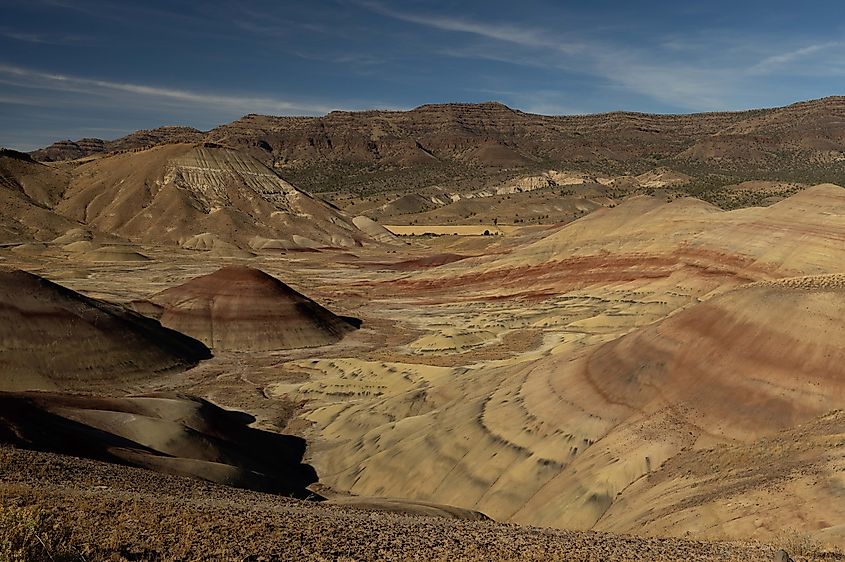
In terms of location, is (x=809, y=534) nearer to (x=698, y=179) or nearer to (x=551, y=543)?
(x=551, y=543)

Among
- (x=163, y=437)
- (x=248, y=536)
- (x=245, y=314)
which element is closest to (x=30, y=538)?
(x=248, y=536)

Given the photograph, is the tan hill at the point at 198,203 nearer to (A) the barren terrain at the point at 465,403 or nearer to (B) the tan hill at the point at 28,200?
(B) the tan hill at the point at 28,200

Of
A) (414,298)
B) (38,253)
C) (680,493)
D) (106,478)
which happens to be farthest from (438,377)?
(38,253)

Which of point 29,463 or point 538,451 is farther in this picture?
point 538,451

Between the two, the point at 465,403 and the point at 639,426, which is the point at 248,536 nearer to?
the point at 639,426

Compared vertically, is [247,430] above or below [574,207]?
below

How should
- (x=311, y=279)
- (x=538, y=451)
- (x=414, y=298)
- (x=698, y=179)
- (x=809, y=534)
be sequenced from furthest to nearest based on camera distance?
1. (x=698, y=179)
2. (x=311, y=279)
3. (x=414, y=298)
4. (x=538, y=451)
5. (x=809, y=534)

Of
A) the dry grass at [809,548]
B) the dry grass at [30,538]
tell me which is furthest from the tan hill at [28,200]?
the dry grass at [809,548]

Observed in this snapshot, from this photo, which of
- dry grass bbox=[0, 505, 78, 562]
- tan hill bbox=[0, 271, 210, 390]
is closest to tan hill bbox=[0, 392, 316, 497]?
tan hill bbox=[0, 271, 210, 390]
